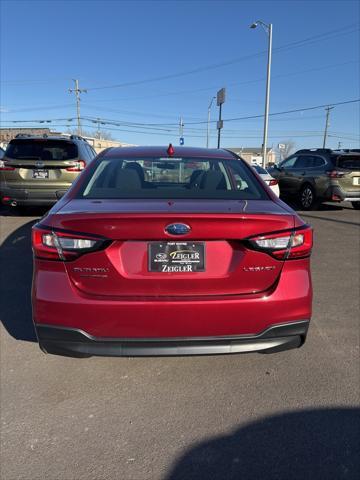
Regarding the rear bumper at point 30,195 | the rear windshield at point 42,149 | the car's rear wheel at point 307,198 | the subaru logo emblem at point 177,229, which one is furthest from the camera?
the car's rear wheel at point 307,198

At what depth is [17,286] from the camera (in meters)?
4.72

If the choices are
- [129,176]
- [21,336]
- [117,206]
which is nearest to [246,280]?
[117,206]

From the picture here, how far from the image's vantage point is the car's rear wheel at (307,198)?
458 inches

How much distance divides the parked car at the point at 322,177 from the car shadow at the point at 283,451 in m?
9.33

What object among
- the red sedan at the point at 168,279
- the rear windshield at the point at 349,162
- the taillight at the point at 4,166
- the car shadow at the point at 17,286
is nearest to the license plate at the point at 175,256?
the red sedan at the point at 168,279

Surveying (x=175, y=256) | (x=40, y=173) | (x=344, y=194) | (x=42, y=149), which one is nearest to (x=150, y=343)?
(x=175, y=256)

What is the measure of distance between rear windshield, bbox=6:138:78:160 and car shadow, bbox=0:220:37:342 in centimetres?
169

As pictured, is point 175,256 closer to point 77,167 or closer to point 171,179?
point 171,179

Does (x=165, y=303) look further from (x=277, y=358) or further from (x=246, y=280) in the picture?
(x=277, y=358)

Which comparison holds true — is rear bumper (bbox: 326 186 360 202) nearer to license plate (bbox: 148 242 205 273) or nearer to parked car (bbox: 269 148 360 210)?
parked car (bbox: 269 148 360 210)

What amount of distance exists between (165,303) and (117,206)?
0.66 m

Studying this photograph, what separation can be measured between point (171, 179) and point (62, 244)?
5.44ft

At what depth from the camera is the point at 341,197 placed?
35.7 feet

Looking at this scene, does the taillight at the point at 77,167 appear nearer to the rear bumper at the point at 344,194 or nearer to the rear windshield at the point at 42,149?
the rear windshield at the point at 42,149
